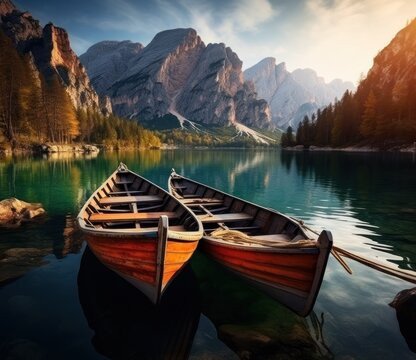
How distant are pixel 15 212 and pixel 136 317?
1286cm

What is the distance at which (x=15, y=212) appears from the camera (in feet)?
53.5

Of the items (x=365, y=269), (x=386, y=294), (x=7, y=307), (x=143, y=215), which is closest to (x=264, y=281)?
(x=386, y=294)

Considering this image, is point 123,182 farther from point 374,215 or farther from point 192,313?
point 374,215

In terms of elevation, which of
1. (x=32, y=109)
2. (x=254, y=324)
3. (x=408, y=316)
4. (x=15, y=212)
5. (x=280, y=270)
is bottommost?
(x=254, y=324)

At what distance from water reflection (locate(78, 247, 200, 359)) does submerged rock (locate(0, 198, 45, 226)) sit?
828 cm

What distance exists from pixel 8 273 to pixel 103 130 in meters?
118

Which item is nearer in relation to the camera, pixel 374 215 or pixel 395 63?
pixel 374 215

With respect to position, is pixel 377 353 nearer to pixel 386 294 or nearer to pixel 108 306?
pixel 386 294

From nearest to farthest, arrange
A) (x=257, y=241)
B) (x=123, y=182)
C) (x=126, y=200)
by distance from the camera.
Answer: (x=257, y=241) < (x=126, y=200) < (x=123, y=182)

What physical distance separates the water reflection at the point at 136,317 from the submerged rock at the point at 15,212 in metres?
8.28

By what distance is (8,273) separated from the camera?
9.66 m

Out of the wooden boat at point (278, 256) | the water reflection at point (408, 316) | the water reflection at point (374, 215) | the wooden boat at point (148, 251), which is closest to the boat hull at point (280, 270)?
the wooden boat at point (278, 256)

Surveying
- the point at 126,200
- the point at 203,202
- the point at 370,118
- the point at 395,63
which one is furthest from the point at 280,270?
the point at 395,63

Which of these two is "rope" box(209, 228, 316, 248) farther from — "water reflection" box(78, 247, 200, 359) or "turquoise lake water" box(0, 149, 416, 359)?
"water reflection" box(78, 247, 200, 359)
